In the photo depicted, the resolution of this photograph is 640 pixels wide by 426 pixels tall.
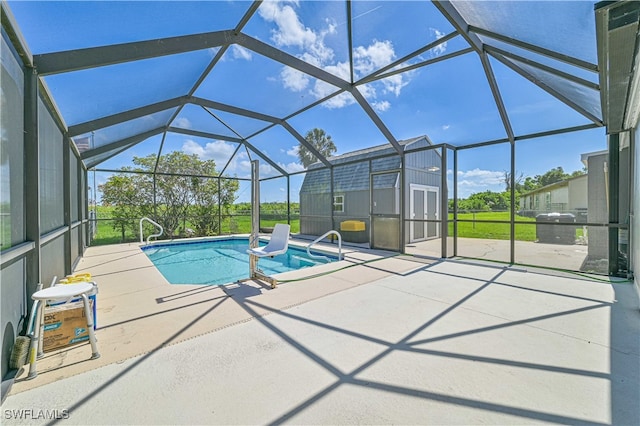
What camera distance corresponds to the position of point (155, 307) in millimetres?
3488

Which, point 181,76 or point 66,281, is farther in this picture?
point 181,76

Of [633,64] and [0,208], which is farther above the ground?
[633,64]

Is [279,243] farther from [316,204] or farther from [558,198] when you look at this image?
[558,198]

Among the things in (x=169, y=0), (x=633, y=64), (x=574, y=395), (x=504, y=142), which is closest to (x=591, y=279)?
(x=504, y=142)

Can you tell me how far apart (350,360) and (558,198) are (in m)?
6.74

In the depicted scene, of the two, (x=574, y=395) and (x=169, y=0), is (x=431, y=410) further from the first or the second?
(x=169, y=0)

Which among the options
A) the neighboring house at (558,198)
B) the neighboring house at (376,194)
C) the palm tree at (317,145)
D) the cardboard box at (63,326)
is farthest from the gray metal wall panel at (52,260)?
the neighboring house at (558,198)

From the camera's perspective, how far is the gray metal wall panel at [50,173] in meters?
3.28

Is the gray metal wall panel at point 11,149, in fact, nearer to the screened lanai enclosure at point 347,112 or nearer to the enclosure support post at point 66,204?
the screened lanai enclosure at point 347,112

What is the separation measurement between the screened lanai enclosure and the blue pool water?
74.7 inches

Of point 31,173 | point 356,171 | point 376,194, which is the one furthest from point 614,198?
point 31,173

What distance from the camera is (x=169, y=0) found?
2.98m

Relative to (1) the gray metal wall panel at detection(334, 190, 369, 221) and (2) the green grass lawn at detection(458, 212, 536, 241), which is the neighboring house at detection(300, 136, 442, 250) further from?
(2) the green grass lawn at detection(458, 212, 536, 241)

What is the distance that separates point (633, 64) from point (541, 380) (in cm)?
296
